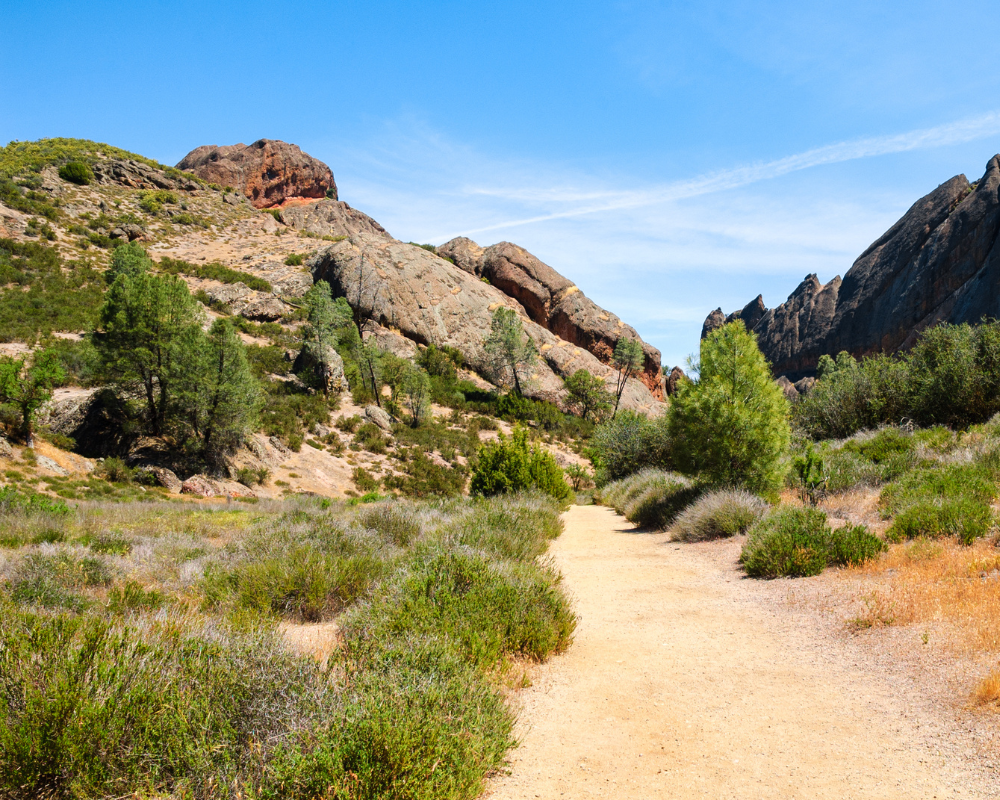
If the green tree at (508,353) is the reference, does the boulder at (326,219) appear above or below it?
above

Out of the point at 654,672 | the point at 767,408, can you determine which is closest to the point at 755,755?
the point at 654,672

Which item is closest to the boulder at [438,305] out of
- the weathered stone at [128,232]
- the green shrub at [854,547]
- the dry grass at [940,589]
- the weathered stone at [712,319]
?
the weathered stone at [128,232]

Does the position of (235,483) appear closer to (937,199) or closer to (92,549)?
(92,549)

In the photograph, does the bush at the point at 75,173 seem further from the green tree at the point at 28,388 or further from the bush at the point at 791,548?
the bush at the point at 791,548

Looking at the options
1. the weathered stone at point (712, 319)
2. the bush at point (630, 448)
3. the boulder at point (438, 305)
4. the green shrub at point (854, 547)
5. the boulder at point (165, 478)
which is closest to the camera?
the green shrub at point (854, 547)

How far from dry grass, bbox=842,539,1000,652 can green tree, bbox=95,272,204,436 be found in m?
26.8

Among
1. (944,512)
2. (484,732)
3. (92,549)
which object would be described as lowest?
(92,549)

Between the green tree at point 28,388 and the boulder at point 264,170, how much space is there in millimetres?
77809

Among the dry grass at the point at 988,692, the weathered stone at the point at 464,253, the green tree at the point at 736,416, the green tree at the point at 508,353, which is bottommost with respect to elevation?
the dry grass at the point at 988,692

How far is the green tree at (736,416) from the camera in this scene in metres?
11.8

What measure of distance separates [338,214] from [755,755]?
9659 cm

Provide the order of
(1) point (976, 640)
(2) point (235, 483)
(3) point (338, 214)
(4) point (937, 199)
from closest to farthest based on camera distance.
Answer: (1) point (976, 640) → (2) point (235, 483) → (4) point (937, 199) → (3) point (338, 214)

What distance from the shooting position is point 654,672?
14.7 feet

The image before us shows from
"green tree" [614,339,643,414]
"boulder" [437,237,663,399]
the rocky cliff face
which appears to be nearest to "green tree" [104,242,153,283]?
"boulder" [437,237,663,399]
